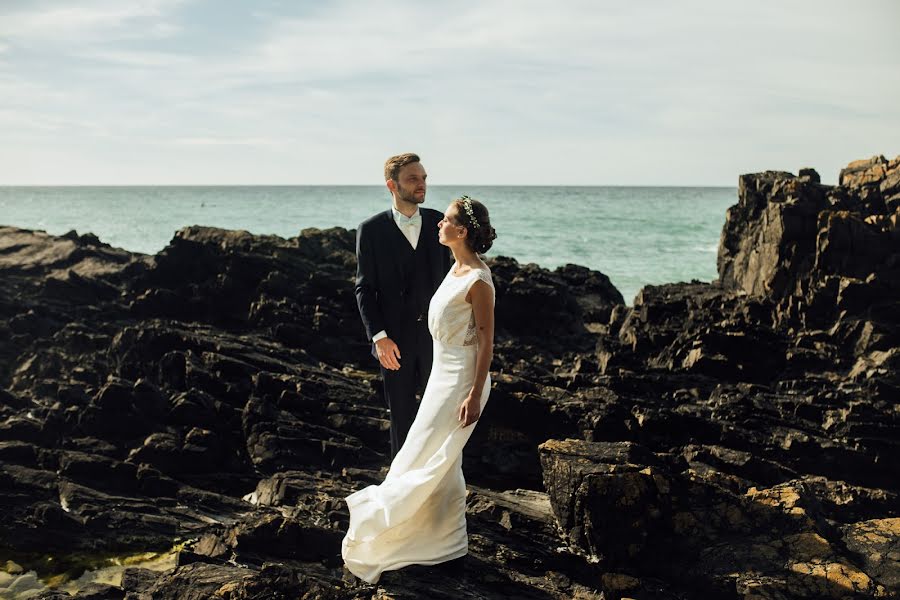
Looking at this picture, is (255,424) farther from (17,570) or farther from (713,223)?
(713,223)

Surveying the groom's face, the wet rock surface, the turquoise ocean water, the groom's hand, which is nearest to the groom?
the groom's hand

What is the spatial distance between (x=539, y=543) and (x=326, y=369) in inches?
270

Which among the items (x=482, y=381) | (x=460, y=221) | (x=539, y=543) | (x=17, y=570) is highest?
(x=460, y=221)

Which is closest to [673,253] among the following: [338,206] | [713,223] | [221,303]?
[713,223]

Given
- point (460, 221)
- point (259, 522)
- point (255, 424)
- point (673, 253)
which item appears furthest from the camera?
point (673, 253)

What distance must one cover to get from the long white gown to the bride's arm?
3.1 inches

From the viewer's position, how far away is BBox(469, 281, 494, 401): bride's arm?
576cm

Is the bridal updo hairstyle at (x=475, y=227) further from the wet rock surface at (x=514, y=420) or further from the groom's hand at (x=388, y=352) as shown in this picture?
the wet rock surface at (x=514, y=420)

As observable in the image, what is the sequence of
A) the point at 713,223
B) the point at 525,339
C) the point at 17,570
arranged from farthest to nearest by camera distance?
the point at 713,223 → the point at 525,339 → the point at 17,570

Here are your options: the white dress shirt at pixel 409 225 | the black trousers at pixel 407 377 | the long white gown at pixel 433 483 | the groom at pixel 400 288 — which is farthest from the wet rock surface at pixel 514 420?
the white dress shirt at pixel 409 225

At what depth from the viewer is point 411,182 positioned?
6.64m

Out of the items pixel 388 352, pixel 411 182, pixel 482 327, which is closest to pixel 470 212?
pixel 482 327

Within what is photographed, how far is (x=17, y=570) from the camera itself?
755 centimetres

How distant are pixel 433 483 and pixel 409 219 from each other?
2.17m
